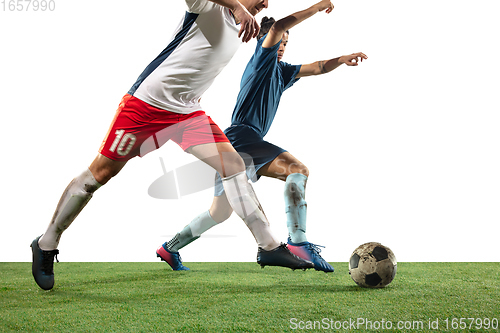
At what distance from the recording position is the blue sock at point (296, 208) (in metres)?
3.33

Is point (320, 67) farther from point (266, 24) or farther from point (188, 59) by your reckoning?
point (188, 59)

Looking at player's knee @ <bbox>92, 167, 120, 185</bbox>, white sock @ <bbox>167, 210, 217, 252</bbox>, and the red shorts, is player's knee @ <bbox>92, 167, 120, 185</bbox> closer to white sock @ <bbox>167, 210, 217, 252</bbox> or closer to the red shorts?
the red shorts

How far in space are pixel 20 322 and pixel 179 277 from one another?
5.43 ft

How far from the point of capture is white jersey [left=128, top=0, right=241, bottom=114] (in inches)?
102

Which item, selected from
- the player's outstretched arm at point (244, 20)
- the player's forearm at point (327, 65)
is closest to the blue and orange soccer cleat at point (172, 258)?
the player's forearm at point (327, 65)

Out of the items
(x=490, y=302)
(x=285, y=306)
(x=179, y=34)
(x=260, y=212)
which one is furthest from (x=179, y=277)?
(x=490, y=302)

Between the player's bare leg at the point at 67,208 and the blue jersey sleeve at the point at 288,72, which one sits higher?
the blue jersey sleeve at the point at 288,72

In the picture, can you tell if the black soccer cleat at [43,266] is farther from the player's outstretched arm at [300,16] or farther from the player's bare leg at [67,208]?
the player's outstretched arm at [300,16]

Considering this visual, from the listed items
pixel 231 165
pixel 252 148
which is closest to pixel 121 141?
pixel 231 165

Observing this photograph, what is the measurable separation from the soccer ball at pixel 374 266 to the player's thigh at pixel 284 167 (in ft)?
3.19

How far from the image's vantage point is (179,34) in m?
2.67

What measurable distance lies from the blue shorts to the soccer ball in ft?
3.83

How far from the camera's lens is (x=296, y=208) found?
335 centimetres

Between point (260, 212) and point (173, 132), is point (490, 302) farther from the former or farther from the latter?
point (173, 132)
